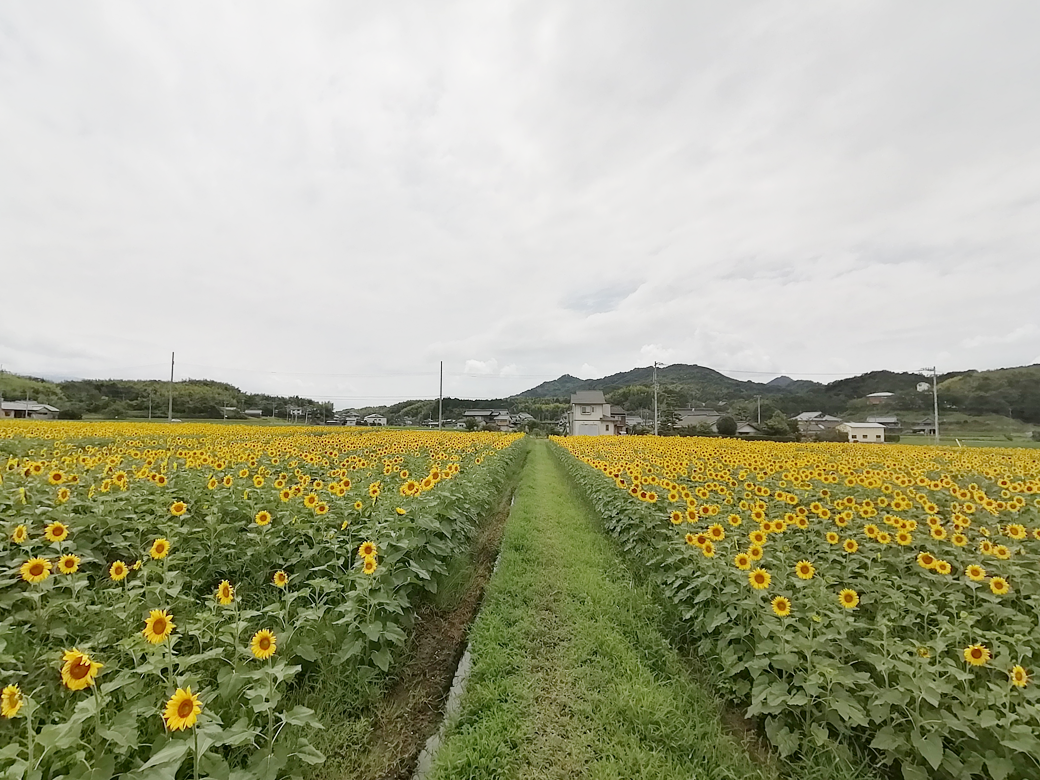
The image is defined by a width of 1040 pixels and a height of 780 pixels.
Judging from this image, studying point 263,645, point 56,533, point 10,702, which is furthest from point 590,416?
point 10,702

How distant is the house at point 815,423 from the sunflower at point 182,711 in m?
51.2

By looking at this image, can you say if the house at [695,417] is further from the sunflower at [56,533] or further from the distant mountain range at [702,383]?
the sunflower at [56,533]

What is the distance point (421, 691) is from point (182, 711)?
190 centimetres

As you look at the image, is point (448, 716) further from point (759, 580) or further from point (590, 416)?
point (590, 416)

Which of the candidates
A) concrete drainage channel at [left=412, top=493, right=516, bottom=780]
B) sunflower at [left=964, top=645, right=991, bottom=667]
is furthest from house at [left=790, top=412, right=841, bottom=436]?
concrete drainage channel at [left=412, top=493, right=516, bottom=780]

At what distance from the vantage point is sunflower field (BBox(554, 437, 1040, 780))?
2.00 m

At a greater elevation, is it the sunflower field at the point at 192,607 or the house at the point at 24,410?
the house at the point at 24,410

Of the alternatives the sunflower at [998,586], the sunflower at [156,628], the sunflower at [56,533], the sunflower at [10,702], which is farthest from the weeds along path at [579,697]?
the sunflower at [56,533]

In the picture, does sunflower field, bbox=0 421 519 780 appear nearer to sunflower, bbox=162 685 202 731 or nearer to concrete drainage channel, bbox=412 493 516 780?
sunflower, bbox=162 685 202 731

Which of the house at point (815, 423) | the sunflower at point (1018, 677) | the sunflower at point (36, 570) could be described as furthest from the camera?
the house at point (815, 423)

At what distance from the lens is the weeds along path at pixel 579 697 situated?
101 inches

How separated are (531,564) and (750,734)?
10.8 feet

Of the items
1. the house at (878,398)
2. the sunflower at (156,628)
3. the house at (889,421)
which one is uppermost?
the house at (878,398)

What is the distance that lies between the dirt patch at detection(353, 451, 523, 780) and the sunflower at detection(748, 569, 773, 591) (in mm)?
2242
